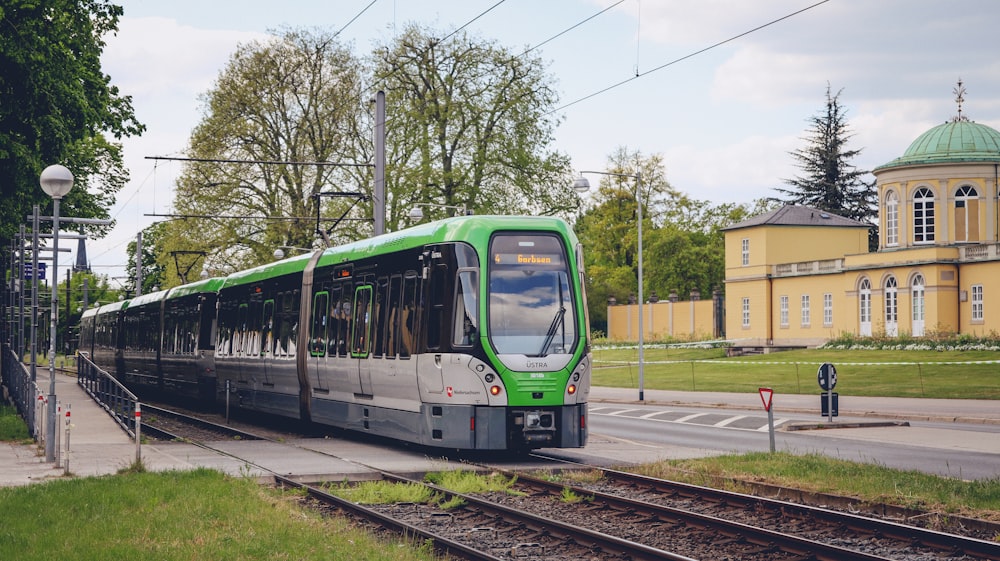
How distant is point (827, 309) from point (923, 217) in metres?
7.57

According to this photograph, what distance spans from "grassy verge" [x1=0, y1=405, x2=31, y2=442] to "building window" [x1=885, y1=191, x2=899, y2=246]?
47.4 meters

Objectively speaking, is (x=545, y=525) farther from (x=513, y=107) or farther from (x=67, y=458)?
(x=513, y=107)

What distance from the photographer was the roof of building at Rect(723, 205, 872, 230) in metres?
73.8

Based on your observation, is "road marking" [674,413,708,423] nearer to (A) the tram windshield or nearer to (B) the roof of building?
(A) the tram windshield

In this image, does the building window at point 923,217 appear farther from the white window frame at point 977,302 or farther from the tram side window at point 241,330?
the tram side window at point 241,330

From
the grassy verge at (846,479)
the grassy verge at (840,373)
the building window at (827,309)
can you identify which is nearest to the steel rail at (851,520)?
the grassy verge at (846,479)

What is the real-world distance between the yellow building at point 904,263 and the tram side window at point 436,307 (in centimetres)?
4523

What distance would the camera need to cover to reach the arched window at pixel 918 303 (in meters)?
60.4

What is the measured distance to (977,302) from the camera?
58312mm

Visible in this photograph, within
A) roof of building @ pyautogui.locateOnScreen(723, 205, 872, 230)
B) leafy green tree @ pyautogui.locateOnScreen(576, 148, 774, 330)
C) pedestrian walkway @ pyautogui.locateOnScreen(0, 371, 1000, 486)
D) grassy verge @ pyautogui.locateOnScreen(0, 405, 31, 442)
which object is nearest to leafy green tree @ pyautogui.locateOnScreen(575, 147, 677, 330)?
leafy green tree @ pyautogui.locateOnScreen(576, 148, 774, 330)

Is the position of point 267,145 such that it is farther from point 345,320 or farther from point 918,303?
point 345,320

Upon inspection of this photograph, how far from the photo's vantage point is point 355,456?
19500 mm

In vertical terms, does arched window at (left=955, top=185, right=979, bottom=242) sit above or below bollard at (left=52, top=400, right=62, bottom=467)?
above

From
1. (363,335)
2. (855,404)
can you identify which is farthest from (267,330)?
(855,404)
